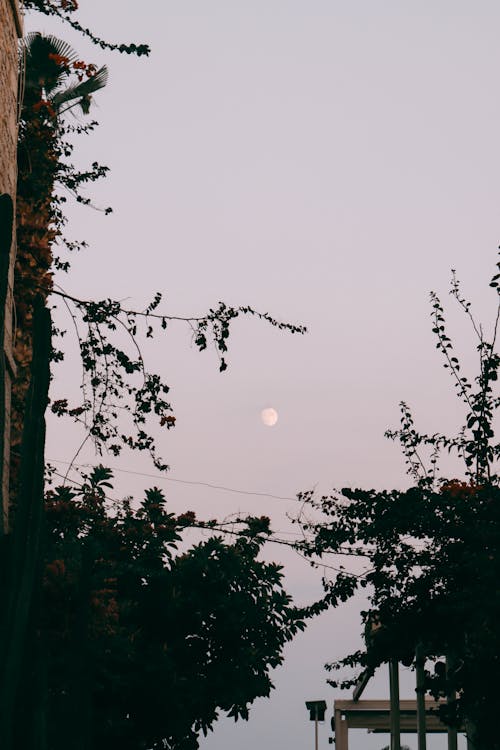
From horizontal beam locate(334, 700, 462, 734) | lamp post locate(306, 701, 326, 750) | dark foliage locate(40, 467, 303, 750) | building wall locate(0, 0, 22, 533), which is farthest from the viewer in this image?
lamp post locate(306, 701, 326, 750)

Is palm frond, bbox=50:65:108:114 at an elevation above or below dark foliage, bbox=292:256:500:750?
above

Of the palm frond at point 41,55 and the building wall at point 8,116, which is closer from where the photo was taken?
the building wall at point 8,116

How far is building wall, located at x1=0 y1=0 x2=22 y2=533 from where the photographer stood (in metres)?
11.8

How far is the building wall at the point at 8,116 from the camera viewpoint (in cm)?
1184

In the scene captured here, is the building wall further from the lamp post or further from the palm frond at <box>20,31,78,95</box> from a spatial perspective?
the lamp post

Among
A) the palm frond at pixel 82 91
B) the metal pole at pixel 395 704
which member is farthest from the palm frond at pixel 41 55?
the metal pole at pixel 395 704

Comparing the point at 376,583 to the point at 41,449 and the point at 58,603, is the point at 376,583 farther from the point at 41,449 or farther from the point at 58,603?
the point at 41,449

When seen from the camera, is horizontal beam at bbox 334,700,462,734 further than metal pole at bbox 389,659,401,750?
Yes

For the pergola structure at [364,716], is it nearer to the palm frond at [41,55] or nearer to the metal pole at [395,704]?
the metal pole at [395,704]

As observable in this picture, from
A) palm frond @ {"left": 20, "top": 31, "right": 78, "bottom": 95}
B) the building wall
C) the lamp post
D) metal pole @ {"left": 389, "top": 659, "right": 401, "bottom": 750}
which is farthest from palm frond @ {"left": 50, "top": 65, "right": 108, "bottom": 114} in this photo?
the lamp post

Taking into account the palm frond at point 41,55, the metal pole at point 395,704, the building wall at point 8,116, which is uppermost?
the palm frond at point 41,55

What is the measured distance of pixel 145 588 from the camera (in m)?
14.4

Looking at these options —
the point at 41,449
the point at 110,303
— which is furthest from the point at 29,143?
the point at 41,449

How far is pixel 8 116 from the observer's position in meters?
12.8
